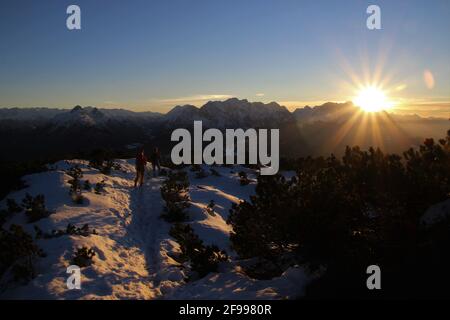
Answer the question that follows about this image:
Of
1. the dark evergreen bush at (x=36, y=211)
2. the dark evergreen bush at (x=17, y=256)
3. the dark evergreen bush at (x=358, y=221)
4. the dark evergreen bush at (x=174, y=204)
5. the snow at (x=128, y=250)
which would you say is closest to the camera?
the dark evergreen bush at (x=358, y=221)

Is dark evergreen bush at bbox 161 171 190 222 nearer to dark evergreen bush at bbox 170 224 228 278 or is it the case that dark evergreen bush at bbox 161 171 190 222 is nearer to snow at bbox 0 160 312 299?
snow at bbox 0 160 312 299

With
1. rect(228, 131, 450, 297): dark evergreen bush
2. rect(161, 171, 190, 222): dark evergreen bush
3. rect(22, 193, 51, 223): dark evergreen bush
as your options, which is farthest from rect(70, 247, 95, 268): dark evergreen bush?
rect(161, 171, 190, 222): dark evergreen bush

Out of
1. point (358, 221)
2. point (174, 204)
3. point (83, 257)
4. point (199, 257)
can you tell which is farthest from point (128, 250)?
point (358, 221)

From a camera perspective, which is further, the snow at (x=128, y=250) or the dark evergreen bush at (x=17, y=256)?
the dark evergreen bush at (x=17, y=256)

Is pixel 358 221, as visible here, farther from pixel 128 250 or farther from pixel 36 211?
pixel 36 211

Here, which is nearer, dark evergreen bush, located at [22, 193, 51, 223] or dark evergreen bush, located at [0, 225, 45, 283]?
dark evergreen bush, located at [0, 225, 45, 283]

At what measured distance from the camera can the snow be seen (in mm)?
7809

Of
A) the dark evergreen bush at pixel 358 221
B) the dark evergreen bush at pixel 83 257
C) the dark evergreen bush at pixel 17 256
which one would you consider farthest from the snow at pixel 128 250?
the dark evergreen bush at pixel 358 221

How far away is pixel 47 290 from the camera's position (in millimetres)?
7570

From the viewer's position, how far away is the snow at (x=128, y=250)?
781cm

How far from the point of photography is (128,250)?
10.8m

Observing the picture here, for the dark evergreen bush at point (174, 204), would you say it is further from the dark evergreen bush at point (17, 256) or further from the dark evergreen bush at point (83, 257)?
the dark evergreen bush at point (17, 256)
